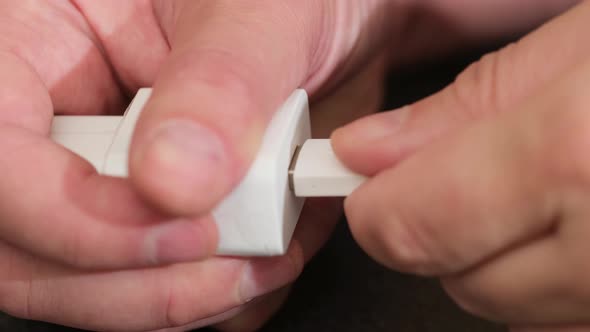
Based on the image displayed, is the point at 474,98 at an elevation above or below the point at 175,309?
above

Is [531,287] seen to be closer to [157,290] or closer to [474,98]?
[474,98]

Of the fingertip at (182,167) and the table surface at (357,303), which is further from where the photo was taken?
the table surface at (357,303)

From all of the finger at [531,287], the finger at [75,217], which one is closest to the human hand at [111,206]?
the finger at [75,217]

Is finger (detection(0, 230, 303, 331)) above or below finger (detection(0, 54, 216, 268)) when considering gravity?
below

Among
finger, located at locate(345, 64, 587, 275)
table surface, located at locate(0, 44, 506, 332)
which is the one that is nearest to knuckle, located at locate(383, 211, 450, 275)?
finger, located at locate(345, 64, 587, 275)

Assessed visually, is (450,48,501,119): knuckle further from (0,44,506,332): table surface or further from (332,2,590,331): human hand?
(0,44,506,332): table surface

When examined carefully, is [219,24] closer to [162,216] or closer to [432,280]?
[162,216]

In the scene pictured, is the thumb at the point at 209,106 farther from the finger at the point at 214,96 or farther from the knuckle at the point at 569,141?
the knuckle at the point at 569,141

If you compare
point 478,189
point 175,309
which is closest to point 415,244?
point 478,189
